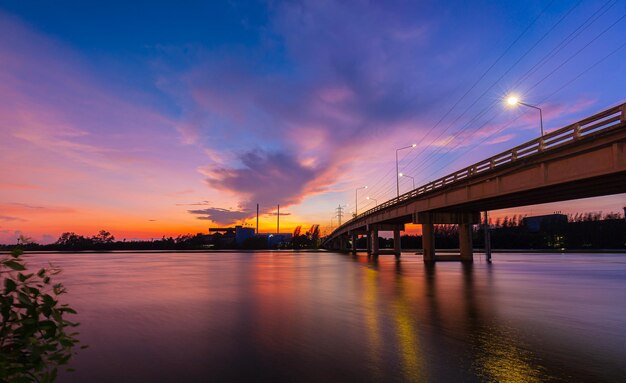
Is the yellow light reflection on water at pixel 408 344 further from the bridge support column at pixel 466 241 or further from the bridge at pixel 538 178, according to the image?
the bridge support column at pixel 466 241

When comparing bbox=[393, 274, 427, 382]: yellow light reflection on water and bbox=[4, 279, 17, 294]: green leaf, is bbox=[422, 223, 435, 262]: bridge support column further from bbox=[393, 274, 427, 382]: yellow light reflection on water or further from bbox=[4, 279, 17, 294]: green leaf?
bbox=[4, 279, 17, 294]: green leaf

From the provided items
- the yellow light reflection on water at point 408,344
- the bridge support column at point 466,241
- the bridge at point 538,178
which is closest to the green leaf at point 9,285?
the yellow light reflection on water at point 408,344

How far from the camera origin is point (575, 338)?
1085 centimetres

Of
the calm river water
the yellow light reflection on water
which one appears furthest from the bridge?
the yellow light reflection on water

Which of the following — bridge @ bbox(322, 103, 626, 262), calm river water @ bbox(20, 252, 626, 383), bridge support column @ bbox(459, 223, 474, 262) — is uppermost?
bridge @ bbox(322, 103, 626, 262)

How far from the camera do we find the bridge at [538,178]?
23844 millimetres

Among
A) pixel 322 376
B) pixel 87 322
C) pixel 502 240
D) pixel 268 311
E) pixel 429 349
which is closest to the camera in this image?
pixel 322 376

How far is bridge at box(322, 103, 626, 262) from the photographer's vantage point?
23844 millimetres

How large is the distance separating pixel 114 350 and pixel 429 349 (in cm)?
777

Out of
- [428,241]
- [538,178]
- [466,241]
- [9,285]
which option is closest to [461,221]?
[466,241]

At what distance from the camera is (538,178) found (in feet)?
101

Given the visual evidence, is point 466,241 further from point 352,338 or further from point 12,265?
point 12,265

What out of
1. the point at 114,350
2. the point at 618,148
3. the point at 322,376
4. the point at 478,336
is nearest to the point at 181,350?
the point at 114,350

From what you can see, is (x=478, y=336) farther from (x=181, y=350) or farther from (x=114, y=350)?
(x=114, y=350)
